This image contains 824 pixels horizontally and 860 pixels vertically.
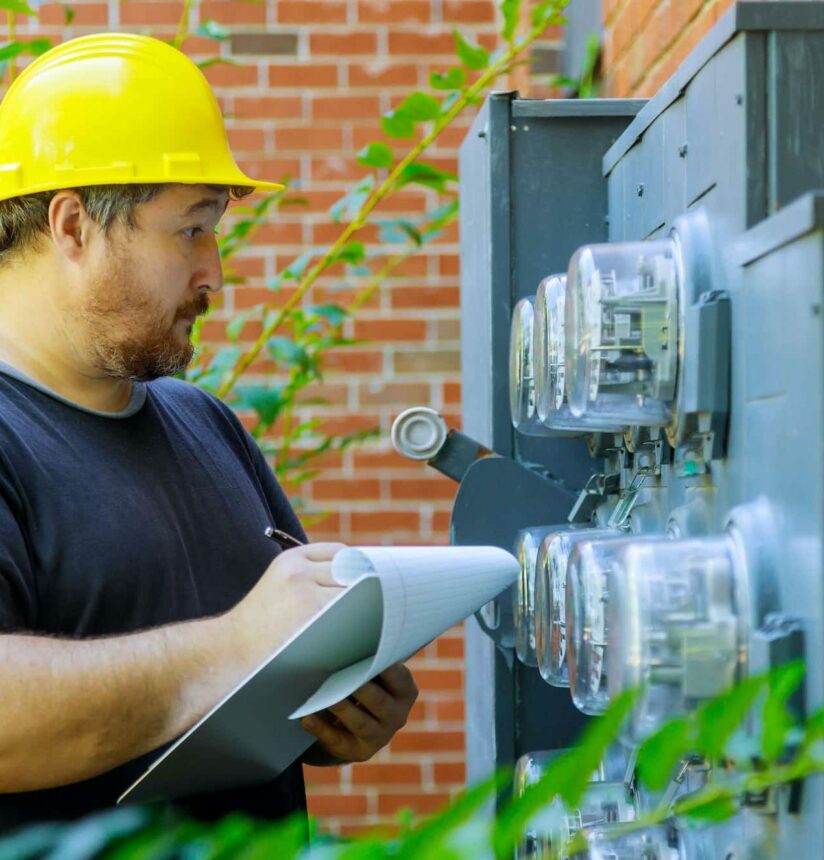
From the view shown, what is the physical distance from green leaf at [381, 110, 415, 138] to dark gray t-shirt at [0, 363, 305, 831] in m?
0.63

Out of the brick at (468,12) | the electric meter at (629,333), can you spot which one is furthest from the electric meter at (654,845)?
the brick at (468,12)

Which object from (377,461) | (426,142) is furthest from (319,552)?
(377,461)

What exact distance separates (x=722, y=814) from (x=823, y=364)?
27 centimetres

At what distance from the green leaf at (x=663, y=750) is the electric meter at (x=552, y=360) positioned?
2.09 ft

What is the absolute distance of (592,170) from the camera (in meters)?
1.68

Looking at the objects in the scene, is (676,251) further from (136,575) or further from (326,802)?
(326,802)

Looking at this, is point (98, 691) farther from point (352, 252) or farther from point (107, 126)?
point (352, 252)

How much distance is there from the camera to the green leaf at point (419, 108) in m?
2.16

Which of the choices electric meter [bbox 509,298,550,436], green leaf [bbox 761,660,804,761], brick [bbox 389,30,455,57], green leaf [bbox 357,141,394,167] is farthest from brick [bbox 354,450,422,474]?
green leaf [bbox 761,660,804,761]

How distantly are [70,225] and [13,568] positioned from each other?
48cm

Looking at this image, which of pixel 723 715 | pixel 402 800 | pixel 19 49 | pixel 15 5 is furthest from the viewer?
pixel 402 800

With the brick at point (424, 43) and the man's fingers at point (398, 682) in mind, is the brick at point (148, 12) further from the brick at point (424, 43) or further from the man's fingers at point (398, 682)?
the man's fingers at point (398, 682)

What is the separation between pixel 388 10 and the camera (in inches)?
122

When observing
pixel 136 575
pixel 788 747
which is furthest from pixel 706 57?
pixel 136 575
